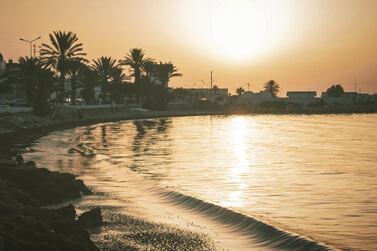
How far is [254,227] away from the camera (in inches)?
653

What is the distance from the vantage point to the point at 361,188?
24844 millimetres

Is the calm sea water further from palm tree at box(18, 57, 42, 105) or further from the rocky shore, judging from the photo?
palm tree at box(18, 57, 42, 105)

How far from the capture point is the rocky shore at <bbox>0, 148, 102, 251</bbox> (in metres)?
10.8

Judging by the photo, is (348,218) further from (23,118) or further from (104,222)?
(23,118)

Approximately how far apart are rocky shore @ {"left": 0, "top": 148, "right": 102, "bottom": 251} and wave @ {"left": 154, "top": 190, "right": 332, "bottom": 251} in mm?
4104

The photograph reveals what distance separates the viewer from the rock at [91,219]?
51.2 feet

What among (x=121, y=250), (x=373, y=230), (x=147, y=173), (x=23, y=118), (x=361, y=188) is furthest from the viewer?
(x=23, y=118)

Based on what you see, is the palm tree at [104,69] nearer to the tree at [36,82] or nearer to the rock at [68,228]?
the tree at [36,82]

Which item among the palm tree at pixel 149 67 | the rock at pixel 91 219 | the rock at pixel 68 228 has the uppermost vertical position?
the palm tree at pixel 149 67

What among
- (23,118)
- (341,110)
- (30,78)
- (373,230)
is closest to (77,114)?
(30,78)

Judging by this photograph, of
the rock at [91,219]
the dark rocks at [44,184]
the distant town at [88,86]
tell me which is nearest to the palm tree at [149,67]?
the distant town at [88,86]

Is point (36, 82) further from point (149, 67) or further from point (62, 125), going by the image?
point (149, 67)

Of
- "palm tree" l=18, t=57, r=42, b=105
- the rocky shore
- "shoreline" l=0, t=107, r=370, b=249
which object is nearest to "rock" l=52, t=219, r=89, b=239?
the rocky shore

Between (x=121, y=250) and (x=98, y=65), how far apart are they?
101 metres
